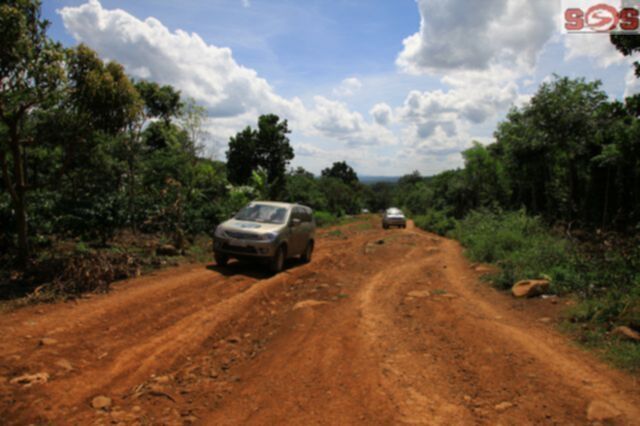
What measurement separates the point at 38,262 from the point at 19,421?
574cm

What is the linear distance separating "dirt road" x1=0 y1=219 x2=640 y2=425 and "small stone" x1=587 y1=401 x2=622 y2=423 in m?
0.02

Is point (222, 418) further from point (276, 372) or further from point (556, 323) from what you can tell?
point (556, 323)

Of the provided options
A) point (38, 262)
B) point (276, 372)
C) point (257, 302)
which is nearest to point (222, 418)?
point (276, 372)

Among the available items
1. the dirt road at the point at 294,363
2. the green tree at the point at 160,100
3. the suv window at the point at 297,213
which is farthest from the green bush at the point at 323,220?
the dirt road at the point at 294,363

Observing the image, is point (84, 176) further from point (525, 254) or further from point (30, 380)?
point (525, 254)

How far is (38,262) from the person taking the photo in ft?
28.0

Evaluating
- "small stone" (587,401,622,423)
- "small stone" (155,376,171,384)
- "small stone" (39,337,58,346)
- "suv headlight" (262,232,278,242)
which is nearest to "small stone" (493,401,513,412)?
"small stone" (587,401,622,423)

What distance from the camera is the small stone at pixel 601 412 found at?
380cm

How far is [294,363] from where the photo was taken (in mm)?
5172

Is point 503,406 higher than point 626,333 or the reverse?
the reverse

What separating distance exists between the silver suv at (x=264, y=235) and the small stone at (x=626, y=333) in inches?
267

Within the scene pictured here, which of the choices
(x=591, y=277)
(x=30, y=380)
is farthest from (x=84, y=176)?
(x=591, y=277)

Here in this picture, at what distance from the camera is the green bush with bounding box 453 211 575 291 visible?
9.41m

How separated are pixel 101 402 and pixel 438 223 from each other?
1245 inches
